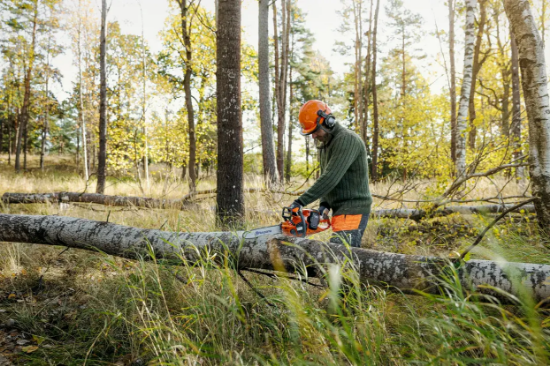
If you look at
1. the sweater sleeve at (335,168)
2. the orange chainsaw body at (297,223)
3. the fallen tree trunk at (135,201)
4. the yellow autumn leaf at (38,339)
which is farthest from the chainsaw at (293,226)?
the fallen tree trunk at (135,201)

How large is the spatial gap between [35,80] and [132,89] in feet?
30.1

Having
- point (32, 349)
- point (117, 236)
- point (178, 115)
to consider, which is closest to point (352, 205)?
point (117, 236)

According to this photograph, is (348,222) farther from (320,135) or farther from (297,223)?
(320,135)

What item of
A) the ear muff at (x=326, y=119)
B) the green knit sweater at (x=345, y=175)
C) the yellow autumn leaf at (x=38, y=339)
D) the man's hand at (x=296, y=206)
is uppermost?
the ear muff at (x=326, y=119)

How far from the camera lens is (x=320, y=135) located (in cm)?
347

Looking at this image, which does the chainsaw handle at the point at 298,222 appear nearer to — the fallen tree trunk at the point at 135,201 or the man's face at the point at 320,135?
the man's face at the point at 320,135

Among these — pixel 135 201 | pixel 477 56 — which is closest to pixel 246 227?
pixel 135 201

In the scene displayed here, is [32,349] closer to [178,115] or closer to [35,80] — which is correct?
[178,115]

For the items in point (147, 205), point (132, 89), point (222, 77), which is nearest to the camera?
point (222, 77)

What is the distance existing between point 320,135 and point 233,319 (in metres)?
2.23

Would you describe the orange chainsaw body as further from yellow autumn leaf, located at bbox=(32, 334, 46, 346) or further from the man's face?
yellow autumn leaf, located at bbox=(32, 334, 46, 346)

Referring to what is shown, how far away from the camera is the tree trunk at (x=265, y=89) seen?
9070mm

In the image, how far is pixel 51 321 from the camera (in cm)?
253

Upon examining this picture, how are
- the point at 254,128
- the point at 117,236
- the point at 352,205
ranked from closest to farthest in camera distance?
the point at 117,236
the point at 352,205
the point at 254,128
